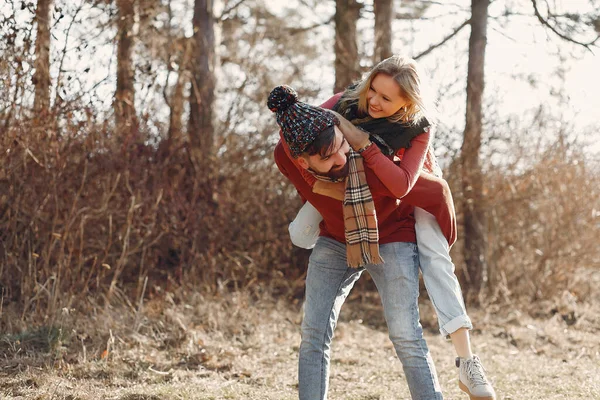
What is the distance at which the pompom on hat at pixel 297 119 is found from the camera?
9.20ft

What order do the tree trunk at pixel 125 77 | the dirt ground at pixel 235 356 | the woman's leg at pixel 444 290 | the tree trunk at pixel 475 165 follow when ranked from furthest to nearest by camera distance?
the tree trunk at pixel 475 165 < the tree trunk at pixel 125 77 < the dirt ground at pixel 235 356 < the woman's leg at pixel 444 290

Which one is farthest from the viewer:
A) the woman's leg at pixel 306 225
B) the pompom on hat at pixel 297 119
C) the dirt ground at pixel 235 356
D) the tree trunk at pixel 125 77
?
the tree trunk at pixel 125 77

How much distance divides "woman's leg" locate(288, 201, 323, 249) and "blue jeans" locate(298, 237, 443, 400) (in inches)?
3.4

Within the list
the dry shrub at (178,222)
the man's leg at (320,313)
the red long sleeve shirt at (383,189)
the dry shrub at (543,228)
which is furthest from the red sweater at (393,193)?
the dry shrub at (543,228)

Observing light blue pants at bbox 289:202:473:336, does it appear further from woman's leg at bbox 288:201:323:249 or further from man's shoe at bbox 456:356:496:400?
woman's leg at bbox 288:201:323:249

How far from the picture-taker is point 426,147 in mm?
2990

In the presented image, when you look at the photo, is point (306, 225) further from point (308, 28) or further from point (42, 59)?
point (308, 28)

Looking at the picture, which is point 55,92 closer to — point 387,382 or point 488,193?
point 387,382

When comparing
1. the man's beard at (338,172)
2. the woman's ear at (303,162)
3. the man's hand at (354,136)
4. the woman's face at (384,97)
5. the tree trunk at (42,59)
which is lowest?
the man's beard at (338,172)

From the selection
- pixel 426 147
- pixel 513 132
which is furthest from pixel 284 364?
pixel 513 132

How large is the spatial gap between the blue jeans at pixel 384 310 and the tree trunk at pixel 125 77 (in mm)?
3486

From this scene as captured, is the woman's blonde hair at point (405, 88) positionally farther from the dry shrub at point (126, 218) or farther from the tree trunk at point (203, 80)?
the tree trunk at point (203, 80)

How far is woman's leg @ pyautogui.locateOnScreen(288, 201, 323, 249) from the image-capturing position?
3.28 meters

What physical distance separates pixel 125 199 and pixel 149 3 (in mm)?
1859
